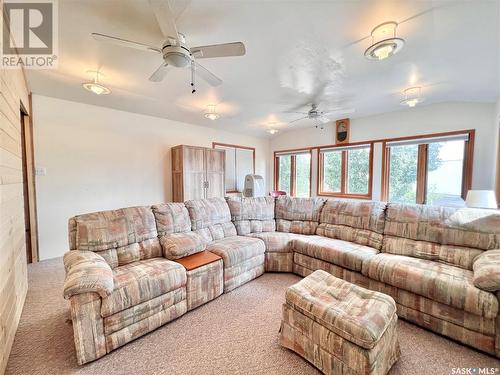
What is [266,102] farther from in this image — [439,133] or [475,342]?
[475,342]

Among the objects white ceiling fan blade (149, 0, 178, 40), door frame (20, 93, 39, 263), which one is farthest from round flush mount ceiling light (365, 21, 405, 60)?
door frame (20, 93, 39, 263)

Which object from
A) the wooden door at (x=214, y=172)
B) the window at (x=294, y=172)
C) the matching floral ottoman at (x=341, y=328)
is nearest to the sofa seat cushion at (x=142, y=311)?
the matching floral ottoman at (x=341, y=328)

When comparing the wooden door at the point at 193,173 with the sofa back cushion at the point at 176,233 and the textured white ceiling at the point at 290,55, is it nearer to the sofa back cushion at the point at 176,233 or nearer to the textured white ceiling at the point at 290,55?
the textured white ceiling at the point at 290,55

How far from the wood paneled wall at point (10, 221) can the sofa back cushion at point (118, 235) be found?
1.35 ft

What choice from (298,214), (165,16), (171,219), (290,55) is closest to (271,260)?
(298,214)

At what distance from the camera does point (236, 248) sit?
253 centimetres

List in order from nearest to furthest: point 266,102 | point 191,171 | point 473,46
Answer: point 473,46
point 266,102
point 191,171

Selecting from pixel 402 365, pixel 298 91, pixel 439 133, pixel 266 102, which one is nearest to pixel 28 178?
pixel 266 102

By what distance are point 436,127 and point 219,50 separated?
13.1 feet

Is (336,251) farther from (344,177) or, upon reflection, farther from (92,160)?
(92,160)

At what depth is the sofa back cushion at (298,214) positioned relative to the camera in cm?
328

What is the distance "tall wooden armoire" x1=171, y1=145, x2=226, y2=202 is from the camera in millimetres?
4230

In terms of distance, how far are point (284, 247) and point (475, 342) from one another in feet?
5.95

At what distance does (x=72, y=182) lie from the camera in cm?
342
